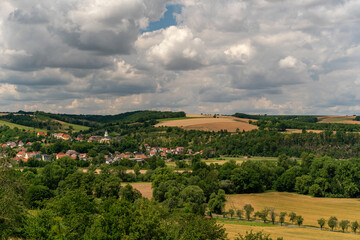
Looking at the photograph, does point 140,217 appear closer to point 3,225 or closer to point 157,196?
point 3,225

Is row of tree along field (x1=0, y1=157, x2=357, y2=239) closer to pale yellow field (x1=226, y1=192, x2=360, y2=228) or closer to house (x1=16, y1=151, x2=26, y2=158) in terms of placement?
pale yellow field (x1=226, y1=192, x2=360, y2=228)

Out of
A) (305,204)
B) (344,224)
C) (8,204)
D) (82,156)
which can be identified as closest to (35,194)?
(8,204)

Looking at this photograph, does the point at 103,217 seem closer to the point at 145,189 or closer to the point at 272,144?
the point at 145,189

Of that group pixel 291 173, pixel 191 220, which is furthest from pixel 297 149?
pixel 191 220

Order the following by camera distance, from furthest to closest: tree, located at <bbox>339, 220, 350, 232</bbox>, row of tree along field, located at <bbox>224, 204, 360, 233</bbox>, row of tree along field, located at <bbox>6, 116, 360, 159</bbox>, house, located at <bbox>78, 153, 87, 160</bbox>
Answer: house, located at <bbox>78, 153, 87, 160</bbox> → row of tree along field, located at <bbox>6, 116, 360, 159</bbox> → row of tree along field, located at <bbox>224, 204, 360, 233</bbox> → tree, located at <bbox>339, 220, 350, 232</bbox>

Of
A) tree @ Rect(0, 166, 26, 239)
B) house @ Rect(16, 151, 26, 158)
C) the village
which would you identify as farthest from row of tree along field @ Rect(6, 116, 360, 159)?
tree @ Rect(0, 166, 26, 239)

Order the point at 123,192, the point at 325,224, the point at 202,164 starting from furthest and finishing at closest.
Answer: the point at 202,164 < the point at 123,192 < the point at 325,224

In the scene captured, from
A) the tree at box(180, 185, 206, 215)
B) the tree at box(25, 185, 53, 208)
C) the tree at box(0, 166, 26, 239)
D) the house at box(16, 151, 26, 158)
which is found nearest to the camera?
the tree at box(0, 166, 26, 239)

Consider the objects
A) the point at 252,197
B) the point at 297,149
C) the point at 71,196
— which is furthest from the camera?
the point at 297,149
